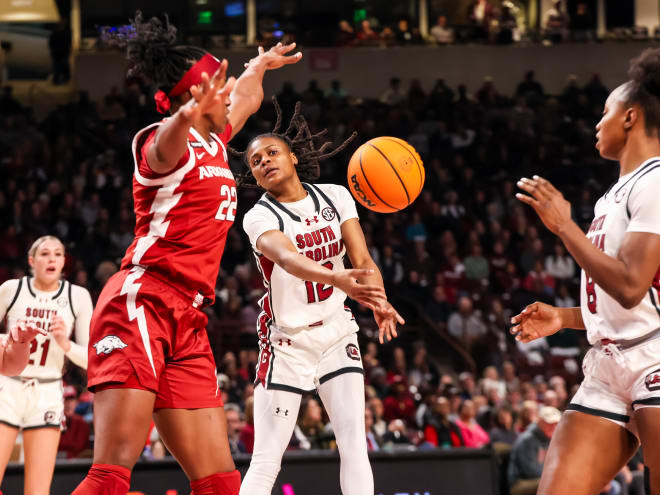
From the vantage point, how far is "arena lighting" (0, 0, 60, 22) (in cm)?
1977

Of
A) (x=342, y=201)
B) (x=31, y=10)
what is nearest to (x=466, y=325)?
(x=342, y=201)

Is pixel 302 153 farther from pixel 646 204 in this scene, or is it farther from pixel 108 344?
pixel 646 204

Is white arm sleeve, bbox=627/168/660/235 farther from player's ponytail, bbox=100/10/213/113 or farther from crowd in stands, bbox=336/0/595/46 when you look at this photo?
crowd in stands, bbox=336/0/595/46

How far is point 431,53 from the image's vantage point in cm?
1898

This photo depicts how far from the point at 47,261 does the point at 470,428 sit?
568 cm

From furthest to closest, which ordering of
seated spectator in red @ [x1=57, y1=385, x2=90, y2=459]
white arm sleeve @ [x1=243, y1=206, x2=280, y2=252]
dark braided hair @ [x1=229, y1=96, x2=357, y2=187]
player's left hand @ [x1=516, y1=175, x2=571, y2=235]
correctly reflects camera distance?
1. seated spectator in red @ [x1=57, y1=385, x2=90, y2=459]
2. dark braided hair @ [x1=229, y1=96, x2=357, y2=187]
3. white arm sleeve @ [x1=243, y1=206, x2=280, y2=252]
4. player's left hand @ [x1=516, y1=175, x2=571, y2=235]

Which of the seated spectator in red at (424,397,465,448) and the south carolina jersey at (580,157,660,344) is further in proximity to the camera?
the seated spectator in red at (424,397,465,448)

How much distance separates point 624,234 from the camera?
10.9 ft

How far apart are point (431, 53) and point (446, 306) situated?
743 cm

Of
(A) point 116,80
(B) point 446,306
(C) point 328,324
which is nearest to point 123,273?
(C) point 328,324

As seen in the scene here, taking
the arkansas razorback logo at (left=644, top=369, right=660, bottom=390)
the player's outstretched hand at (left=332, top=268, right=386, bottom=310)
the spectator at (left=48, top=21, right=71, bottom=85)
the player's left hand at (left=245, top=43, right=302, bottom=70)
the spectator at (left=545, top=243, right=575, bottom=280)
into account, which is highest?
the spectator at (left=48, top=21, right=71, bottom=85)

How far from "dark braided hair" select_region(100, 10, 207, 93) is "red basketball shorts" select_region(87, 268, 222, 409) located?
2.59 feet

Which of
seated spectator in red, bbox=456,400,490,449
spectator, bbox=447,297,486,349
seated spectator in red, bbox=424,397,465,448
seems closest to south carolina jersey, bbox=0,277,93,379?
seated spectator in red, bbox=424,397,465,448

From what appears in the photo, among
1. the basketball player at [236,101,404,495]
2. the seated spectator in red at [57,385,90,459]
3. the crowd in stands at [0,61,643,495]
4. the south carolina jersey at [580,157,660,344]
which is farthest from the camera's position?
the crowd in stands at [0,61,643,495]
